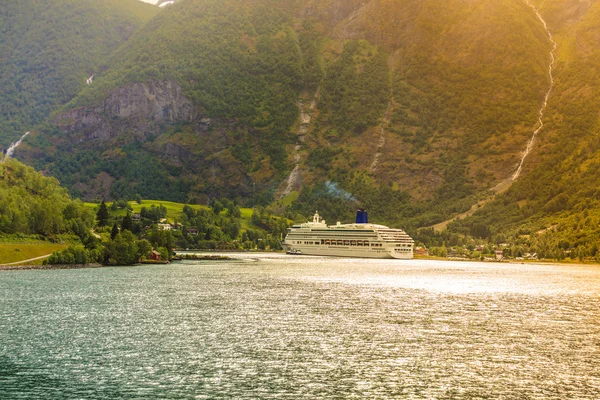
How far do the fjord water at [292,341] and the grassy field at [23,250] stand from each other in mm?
31444

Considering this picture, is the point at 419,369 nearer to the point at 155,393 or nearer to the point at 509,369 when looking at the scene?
the point at 509,369

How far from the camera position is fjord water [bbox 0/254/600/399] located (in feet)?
173

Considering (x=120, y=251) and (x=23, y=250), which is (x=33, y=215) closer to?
(x=23, y=250)

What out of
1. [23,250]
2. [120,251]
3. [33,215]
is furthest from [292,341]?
[33,215]

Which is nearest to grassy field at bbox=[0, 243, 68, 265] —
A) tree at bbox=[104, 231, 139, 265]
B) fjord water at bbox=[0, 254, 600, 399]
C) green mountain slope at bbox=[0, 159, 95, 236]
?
green mountain slope at bbox=[0, 159, 95, 236]

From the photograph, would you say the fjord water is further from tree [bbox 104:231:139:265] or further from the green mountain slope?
tree [bbox 104:231:139:265]

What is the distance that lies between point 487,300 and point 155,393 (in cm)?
6872

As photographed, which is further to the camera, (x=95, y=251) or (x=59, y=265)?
(x=95, y=251)

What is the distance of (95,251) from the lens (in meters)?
170

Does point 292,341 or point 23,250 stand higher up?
point 23,250

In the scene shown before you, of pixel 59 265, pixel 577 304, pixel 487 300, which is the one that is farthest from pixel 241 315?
pixel 59 265

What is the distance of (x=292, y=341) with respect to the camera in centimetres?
6944

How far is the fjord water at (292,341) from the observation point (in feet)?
173

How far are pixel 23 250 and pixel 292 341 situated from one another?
109746 mm
